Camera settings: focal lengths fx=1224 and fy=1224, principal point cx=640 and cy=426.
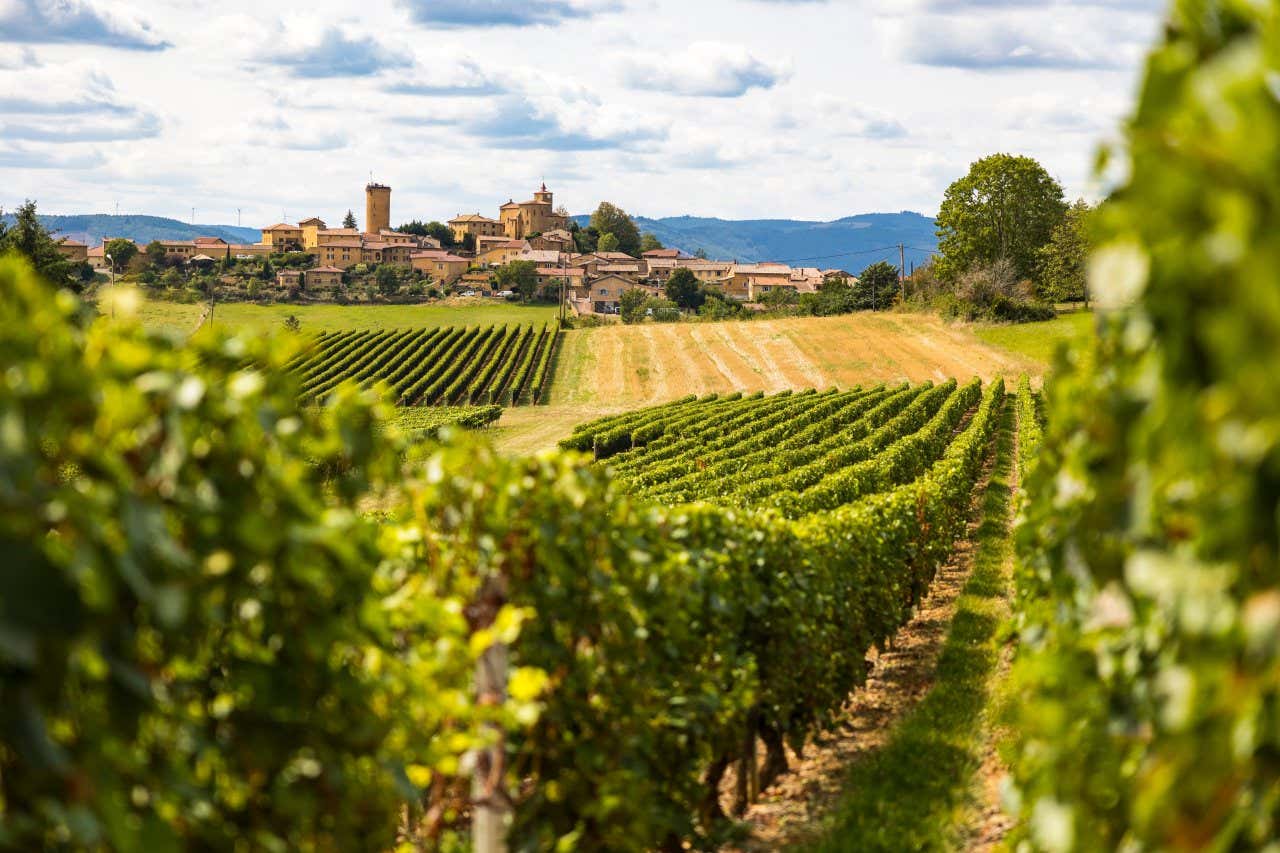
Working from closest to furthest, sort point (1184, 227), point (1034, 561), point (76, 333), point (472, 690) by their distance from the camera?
point (1184, 227), point (76, 333), point (472, 690), point (1034, 561)

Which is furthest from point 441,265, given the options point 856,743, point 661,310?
point 856,743

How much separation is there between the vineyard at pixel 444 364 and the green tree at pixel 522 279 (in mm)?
42415

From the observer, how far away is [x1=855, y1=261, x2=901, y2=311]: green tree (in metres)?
96.4

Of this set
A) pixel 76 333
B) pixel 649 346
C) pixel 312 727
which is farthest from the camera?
pixel 649 346

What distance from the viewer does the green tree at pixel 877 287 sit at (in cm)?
9643

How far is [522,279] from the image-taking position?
4838 inches

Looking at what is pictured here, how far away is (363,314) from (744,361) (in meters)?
49.3

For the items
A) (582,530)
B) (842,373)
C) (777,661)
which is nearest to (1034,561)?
(582,530)

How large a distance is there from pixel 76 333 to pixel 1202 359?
8.01ft

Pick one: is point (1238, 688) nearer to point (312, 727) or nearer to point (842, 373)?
point (312, 727)

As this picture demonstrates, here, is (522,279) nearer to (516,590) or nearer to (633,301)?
(633,301)

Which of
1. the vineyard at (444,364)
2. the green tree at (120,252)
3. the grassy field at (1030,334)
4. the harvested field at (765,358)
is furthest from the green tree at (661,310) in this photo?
the green tree at (120,252)

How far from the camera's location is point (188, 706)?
316 cm

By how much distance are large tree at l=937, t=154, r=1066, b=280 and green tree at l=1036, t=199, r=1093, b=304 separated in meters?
1.71
